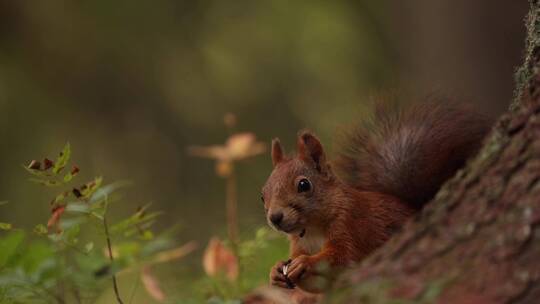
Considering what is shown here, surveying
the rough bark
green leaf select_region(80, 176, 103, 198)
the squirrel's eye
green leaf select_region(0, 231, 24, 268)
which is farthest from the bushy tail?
green leaf select_region(0, 231, 24, 268)

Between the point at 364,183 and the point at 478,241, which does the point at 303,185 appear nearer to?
the point at 364,183

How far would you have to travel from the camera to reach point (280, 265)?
6.81ft

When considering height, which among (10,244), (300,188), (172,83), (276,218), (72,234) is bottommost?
(10,244)

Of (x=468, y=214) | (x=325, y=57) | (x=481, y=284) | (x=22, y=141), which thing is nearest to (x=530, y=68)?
(x=468, y=214)

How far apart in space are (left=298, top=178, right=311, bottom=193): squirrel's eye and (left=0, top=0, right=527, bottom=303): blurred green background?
3993 millimetres

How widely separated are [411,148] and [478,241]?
0.89 m

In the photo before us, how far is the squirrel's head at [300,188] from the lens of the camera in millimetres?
2141

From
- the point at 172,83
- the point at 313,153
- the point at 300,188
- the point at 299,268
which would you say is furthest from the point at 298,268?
the point at 172,83

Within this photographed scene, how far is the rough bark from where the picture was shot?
125cm

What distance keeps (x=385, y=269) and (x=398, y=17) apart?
656 centimetres

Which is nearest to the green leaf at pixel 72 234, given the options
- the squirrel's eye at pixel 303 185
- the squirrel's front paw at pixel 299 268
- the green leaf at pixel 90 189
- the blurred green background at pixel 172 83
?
the green leaf at pixel 90 189

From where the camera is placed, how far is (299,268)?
6.45 ft

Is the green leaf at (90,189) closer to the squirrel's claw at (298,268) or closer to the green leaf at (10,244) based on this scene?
the green leaf at (10,244)

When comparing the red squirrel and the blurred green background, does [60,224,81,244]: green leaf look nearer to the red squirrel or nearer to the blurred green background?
the red squirrel
